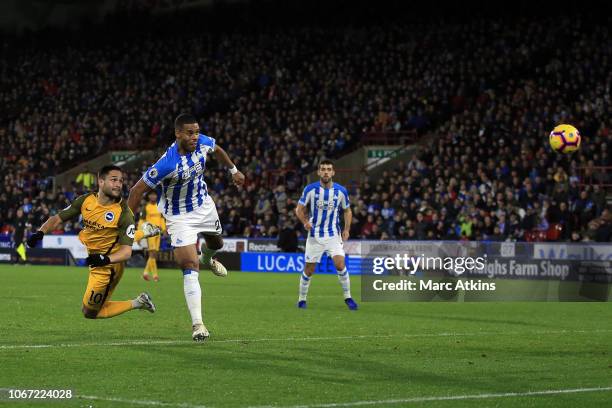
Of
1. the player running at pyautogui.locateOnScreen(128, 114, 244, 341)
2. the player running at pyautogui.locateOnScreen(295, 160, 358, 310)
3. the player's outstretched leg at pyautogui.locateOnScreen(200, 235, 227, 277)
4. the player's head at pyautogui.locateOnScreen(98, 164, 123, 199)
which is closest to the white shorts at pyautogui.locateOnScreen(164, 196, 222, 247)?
the player running at pyautogui.locateOnScreen(128, 114, 244, 341)

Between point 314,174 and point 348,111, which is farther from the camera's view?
point 348,111

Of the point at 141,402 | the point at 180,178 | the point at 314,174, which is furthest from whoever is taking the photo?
the point at 314,174

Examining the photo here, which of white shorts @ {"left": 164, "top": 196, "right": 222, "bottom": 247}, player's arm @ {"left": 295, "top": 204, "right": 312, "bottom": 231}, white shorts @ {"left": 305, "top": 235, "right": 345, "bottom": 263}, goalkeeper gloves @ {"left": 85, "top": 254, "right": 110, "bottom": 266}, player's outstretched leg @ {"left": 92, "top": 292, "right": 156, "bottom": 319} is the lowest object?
player's outstretched leg @ {"left": 92, "top": 292, "right": 156, "bottom": 319}

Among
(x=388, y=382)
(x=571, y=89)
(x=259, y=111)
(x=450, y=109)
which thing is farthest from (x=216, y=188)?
(x=388, y=382)

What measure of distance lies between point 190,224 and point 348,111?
31282 millimetres

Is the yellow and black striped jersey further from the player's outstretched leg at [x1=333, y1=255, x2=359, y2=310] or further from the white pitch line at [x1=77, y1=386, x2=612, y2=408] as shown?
the player's outstretched leg at [x1=333, y1=255, x2=359, y2=310]

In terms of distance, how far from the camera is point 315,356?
10305 millimetres

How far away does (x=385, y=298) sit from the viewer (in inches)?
814

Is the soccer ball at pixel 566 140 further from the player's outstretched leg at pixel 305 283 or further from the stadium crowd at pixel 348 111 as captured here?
the player's outstretched leg at pixel 305 283

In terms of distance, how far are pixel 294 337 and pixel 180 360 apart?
2.73 m

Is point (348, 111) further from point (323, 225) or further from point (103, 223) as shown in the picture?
point (103, 223)

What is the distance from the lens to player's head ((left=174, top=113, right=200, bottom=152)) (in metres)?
11.7

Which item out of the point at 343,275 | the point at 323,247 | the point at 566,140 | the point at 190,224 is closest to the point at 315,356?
the point at 190,224

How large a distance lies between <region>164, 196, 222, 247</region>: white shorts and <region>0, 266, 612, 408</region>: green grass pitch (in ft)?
3.77
